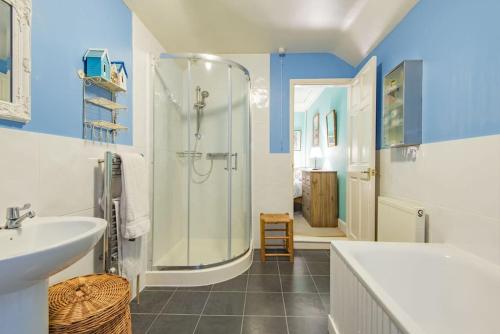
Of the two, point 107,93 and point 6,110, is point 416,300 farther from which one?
point 107,93

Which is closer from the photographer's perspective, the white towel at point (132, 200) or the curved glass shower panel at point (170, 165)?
the white towel at point (132, 200)

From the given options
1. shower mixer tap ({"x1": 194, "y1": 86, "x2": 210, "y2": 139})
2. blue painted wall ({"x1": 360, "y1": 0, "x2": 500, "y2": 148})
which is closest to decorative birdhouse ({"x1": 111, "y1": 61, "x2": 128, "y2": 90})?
shower mixer tap ({"x1": 194, "y1": 86, "x2": 210, "y2": 139})

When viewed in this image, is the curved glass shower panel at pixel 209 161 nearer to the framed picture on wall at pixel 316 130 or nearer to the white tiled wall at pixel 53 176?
the white tiled wall at pixel 53 176

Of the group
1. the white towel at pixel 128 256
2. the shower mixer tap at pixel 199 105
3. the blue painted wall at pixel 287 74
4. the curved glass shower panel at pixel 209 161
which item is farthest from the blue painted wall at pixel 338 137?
the white towel at pixel 128 256

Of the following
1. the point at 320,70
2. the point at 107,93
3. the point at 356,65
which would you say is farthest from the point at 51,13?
the point at 356,65

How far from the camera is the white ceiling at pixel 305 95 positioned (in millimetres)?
4523

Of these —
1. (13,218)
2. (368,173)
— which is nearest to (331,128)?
(368,173)

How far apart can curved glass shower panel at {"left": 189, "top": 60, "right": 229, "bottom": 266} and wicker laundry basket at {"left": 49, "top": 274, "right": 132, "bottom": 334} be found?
1.24m

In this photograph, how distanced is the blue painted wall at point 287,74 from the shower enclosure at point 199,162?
409 millimetres

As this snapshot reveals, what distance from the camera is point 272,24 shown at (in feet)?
7.86

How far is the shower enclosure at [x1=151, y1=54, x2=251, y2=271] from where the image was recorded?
2305 mm

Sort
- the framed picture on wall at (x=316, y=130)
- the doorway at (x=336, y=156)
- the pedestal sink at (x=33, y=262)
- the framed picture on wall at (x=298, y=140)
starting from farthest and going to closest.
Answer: the framed picture on wall at (x=298, y=140) < the framed picture on wall at (x=316, y=130) < the doorway at (x=336, y=156) < the pedestal sink at (x=33, y=262)

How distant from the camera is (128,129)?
1921 mm

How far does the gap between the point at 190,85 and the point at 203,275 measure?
180 cm
